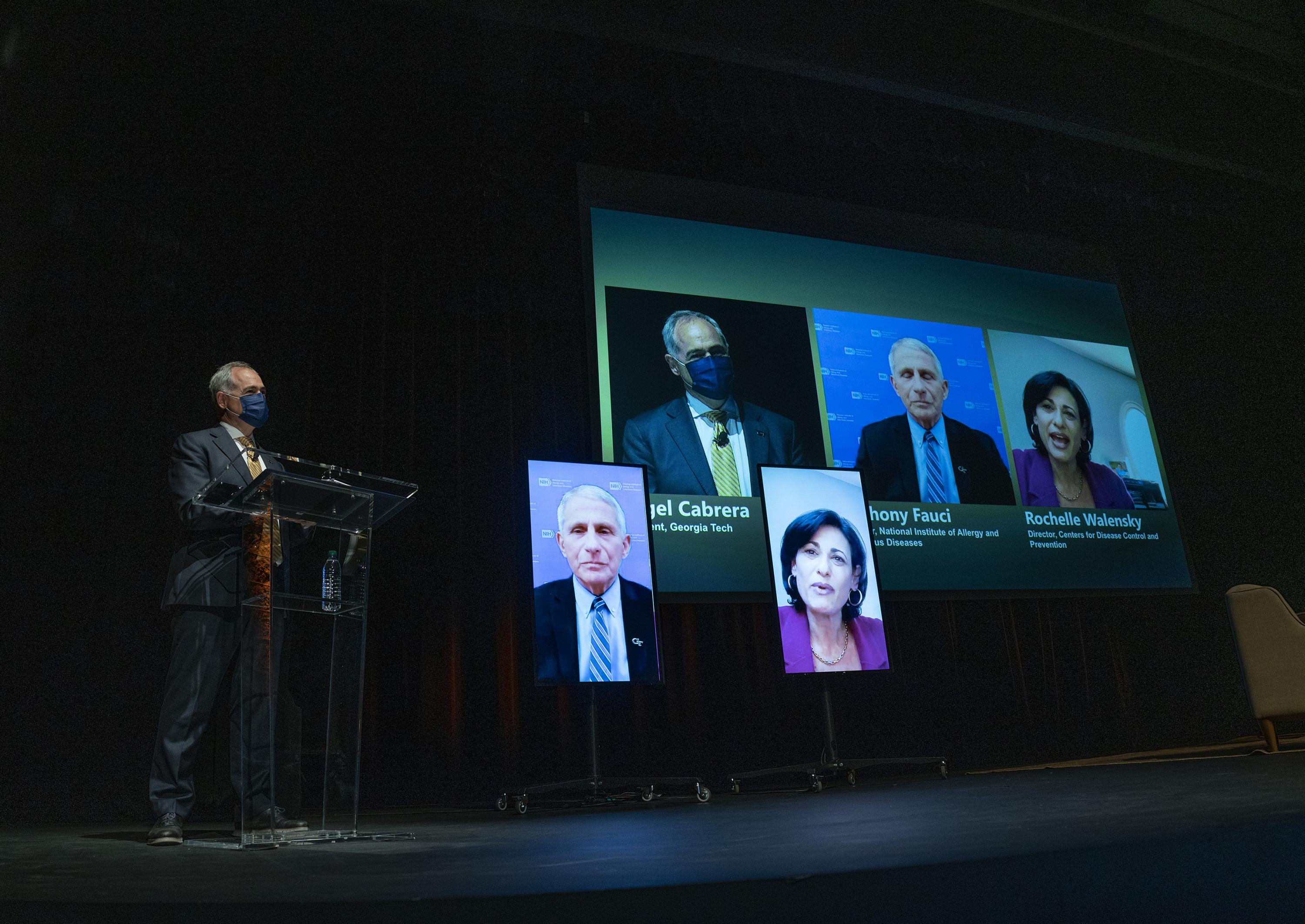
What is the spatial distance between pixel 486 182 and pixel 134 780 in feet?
10.2

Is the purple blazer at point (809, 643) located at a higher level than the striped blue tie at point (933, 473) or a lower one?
lower

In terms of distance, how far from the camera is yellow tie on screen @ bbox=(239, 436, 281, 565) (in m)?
1.81

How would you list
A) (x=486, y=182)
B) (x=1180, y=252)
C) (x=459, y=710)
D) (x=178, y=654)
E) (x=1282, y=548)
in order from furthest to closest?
(x=1180, y=252) → (x=1282, y=548) → (x=486, y=182) → (x=459, y=710) → (x=178, y=654)

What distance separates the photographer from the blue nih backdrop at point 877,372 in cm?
448

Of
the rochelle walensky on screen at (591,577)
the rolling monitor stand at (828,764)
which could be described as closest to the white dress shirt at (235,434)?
the rochelle walensky on screen at (591,577)

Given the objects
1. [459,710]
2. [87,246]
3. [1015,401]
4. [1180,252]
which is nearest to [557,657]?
[459,710]

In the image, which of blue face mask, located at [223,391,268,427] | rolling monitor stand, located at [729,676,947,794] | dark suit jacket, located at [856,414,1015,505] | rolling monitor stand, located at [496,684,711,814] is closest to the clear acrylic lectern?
blue face mask, located at [223,391,268,427]

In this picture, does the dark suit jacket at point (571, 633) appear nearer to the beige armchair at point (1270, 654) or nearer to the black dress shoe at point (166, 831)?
the black dress shoe at point (166, 831)

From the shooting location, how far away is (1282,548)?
18.8ft

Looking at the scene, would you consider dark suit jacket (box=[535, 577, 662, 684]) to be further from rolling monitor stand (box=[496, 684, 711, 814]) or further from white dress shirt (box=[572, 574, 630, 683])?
rolling monitor stand (box=[496, 684, 711, 814])

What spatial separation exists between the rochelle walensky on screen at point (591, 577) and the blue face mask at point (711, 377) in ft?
2.53

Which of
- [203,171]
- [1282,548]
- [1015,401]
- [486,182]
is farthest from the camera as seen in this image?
[1282,548]

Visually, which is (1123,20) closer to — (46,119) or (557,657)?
(557,657)

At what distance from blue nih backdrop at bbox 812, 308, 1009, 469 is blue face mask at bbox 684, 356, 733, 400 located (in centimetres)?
56
